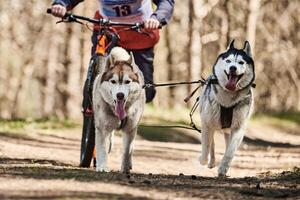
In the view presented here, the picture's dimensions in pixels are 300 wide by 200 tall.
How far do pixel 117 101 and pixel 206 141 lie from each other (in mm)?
1461

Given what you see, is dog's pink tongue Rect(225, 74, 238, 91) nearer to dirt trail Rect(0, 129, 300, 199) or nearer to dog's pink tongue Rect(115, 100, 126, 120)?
dirt trail Rect(0, 129, 300, 199)

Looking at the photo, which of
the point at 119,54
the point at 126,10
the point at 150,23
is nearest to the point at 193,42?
the point at 126,10

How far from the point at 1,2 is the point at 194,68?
7452 millimetres

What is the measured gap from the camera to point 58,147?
1350 cm

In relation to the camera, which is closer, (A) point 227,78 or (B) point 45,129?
(A) point 227,78

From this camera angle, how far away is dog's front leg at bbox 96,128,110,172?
7895 mm

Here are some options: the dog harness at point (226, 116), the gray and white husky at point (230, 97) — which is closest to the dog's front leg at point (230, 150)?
the gray and white husky at point (230, 97)

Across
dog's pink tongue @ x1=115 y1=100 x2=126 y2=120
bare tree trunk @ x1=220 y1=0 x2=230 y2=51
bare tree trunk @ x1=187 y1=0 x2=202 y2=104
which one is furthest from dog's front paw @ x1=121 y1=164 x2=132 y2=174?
bare tree trunk @ x1=220 y1=0 x2=230 y2=51

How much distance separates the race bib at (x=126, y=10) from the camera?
27.7ft

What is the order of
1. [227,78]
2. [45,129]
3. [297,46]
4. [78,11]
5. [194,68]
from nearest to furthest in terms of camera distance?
[227,78]
[45,129]
[78,11]
[194,68]
[297,46]

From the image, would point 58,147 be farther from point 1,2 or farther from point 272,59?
point 272,59

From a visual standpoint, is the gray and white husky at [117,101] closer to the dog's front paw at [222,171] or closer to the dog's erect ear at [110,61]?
the dog's erect ear at [110,61]

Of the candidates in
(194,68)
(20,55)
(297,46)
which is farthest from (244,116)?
(297,46)

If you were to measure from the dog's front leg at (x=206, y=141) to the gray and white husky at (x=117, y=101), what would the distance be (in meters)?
0.94
